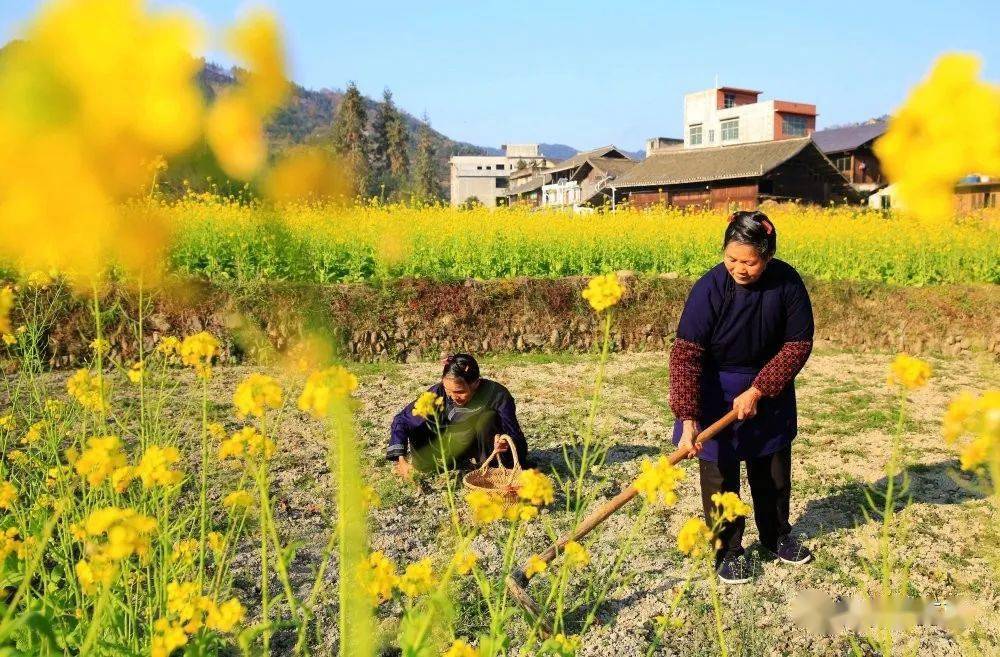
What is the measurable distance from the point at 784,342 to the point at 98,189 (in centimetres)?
242

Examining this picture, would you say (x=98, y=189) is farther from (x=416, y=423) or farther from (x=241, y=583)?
(x=416, y=423)

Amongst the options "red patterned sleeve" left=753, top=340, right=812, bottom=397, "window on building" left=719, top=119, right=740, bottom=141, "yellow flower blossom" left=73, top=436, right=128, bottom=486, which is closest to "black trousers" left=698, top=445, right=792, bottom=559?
"red patterned sleeve" left=753, top=340, right=812, bottom=397

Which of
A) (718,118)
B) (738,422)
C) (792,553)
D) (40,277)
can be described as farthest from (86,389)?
(718,118)

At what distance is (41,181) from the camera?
0.32 m

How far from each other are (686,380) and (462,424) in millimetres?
1398

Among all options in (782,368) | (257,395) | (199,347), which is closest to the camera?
(257,395)

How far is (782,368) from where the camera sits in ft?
7.79

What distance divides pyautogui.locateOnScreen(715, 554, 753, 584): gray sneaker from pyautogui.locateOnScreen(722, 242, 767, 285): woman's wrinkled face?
41.3 inches

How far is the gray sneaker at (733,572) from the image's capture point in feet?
8.36

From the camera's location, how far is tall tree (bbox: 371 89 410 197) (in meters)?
0.61

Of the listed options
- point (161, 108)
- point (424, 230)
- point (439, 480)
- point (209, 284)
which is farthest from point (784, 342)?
point (424, 230)

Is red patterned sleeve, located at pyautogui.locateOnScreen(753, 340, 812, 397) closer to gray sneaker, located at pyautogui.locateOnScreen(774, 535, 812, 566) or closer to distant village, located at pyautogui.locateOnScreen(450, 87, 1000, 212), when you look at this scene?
gray sneaker, located at pyautogui.locateOnScreen(774, 535, 812, 566)

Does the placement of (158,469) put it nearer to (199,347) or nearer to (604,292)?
(199,347)

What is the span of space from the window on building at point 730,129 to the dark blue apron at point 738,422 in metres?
41.8
